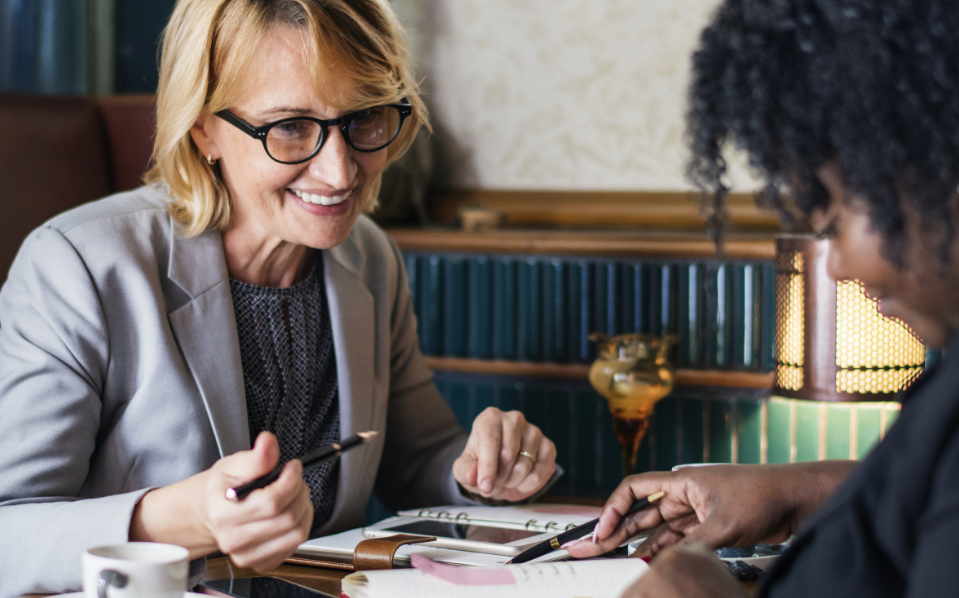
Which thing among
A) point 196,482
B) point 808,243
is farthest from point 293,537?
point 808,243

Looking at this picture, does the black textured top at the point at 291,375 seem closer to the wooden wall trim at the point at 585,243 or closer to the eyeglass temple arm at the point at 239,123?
the eyeglass temple arm at the point at 239,123

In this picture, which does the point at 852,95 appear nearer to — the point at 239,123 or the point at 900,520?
the point at 900,520

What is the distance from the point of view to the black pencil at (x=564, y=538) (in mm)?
1069

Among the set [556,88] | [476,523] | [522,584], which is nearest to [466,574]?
[522,584]

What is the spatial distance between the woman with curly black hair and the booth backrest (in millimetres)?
1370

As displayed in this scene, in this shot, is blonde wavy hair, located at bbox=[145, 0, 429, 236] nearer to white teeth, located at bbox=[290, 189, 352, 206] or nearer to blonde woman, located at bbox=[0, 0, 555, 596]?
blonde woman, located at bbox=[0, 0, 555, 596]

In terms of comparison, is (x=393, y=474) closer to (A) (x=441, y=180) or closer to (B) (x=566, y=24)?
(A) (x=441, y=180)

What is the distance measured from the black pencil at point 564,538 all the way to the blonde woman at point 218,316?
246mm

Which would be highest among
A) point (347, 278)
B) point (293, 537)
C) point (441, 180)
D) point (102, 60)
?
point (102, 60)

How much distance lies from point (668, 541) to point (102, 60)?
1854mm

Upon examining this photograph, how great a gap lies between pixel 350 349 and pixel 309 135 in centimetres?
37

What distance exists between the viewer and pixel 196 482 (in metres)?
1.00

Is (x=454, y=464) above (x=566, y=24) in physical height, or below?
below

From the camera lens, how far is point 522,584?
0.92 metres
